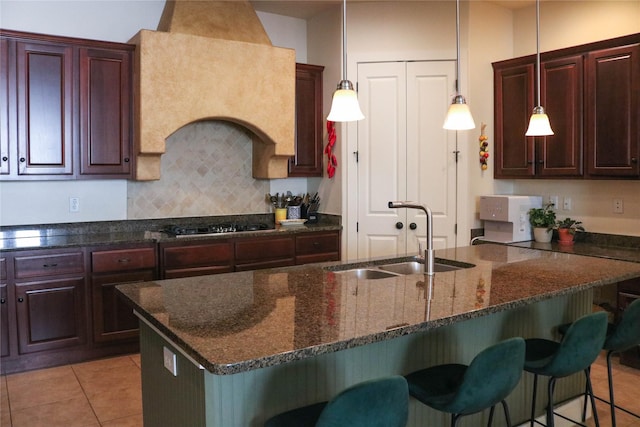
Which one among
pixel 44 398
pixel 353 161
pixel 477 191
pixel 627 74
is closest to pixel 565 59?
pixel 627 74

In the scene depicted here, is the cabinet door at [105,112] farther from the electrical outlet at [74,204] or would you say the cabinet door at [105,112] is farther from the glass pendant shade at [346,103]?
the glass pendant shade at [346,103]

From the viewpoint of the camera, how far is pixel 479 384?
202 centimetres

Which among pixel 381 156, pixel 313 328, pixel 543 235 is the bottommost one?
pixel 313 328

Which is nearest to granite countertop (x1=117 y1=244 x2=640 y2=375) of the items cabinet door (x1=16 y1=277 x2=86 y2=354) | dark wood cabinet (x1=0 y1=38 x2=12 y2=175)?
cabinet door (x1=16 y1=277 x2=86 y2=354)

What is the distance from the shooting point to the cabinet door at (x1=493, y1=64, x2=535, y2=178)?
4781mm

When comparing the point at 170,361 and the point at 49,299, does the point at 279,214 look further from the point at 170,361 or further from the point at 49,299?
the point at 170,361

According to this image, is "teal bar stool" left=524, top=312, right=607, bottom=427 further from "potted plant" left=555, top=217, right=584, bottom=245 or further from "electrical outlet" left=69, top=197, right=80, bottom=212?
"electrical outlet" left=69, top=197, right=80, bottom=212

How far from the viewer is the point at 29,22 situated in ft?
14.0

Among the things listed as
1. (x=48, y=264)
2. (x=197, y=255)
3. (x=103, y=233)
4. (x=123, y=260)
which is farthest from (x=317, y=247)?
(x=48, y=264)

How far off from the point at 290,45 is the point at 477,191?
88.6 inches

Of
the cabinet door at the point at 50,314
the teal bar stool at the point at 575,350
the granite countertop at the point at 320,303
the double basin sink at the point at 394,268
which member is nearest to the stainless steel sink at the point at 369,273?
the double basin sink at the point at 394,268

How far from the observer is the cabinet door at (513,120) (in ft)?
15.7

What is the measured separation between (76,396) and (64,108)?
2.04 metres

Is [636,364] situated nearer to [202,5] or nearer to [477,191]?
[477,191]
